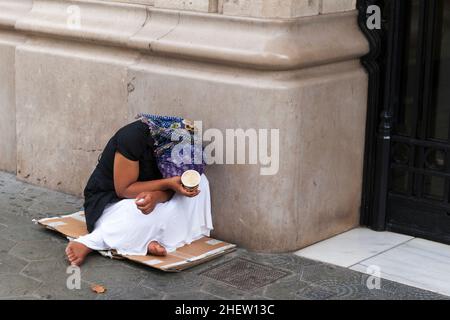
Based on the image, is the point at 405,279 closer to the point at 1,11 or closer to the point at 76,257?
the point at 76,257

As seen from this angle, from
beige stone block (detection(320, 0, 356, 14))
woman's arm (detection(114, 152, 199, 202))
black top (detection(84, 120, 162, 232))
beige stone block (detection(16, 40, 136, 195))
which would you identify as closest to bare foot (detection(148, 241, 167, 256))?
woman's arm (detection(114, 152, 199, 202))

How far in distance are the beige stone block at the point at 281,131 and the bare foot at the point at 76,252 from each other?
93 centimetres

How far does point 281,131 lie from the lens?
5.85 m

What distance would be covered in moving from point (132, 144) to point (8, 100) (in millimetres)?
2445

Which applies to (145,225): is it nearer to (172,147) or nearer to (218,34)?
(172,147)

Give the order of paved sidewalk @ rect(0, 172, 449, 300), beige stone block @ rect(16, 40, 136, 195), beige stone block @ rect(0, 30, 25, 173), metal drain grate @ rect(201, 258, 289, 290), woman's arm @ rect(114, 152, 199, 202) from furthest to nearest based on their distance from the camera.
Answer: beige stone block @ rect(0, 30, 25, 173) < beige stone block @ rect(16, 40, 136, 195) < woman's arm @ rect(114, 152, 199, 202) < metal drain grate @ rect(201, 258, 289, 290) < paved sidewalk @ rect(0, 172, 449, 300)

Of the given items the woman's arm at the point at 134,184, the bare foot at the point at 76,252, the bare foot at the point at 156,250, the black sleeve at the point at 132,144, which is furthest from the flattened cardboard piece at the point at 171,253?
the black sleeve at the point at 132,144

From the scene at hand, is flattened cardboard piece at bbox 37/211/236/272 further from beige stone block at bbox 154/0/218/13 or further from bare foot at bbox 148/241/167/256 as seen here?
beige stone block at bbox 154/0/218/13

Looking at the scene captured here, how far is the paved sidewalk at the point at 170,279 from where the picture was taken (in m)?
5.33

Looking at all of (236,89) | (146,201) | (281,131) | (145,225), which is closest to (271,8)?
(236,89)

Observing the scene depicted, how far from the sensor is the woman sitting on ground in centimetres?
580

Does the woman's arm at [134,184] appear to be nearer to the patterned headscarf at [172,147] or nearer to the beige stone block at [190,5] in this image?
the patterned headscarf at [172,147]

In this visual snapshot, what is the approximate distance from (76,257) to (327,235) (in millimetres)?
1759

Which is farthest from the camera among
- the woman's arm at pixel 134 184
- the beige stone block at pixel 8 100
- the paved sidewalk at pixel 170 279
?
the beige stone block at pixel 8 100
